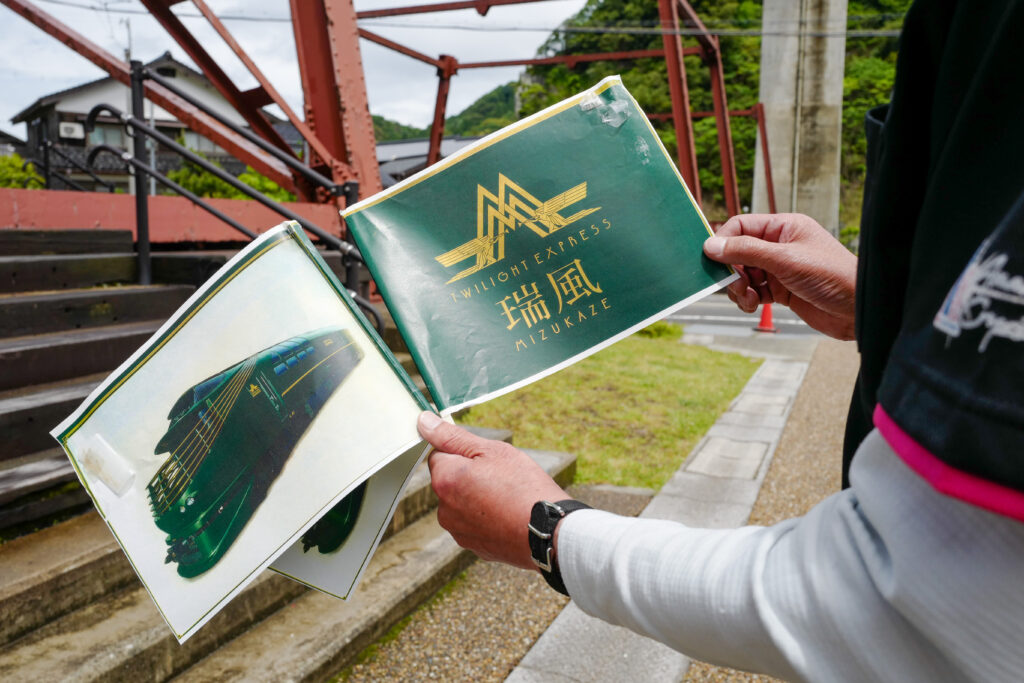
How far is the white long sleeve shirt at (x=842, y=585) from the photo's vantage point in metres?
0.47

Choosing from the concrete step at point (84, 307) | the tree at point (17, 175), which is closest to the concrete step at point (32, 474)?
the concrete step at point (84, 307)

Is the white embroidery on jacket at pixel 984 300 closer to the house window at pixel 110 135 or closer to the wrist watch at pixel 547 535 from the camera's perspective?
the wrist watch at pixel 547 535

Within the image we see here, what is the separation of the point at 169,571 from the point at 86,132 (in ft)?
13.1

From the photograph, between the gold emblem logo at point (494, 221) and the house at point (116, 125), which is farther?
the house at point (116, 125)

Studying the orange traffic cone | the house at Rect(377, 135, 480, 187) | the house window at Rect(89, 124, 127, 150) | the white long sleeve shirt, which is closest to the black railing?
the white long sleeve shirt

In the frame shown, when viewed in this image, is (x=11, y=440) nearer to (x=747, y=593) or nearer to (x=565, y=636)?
(x=565, y=636)

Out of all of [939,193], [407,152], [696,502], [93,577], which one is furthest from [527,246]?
[407,152]

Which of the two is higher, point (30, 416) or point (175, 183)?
point (175, 183)

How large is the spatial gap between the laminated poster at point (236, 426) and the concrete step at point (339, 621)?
1.23 meters

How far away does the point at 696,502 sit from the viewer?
357 centimetres

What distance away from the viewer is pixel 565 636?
7.73ft

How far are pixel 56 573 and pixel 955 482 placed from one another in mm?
2179

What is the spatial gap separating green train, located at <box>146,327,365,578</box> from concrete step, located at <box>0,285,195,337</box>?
2.61 meters

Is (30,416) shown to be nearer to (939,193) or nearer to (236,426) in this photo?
(236,426)
